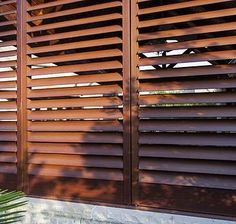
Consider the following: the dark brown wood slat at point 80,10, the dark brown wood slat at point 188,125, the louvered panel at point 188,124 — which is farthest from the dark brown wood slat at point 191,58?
the dark brown wood slat at point 80,10

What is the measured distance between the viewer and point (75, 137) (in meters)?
3.20

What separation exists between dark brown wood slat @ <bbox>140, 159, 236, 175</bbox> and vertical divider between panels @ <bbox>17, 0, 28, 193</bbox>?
1.26 metres

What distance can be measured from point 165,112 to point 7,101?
5.76 ft

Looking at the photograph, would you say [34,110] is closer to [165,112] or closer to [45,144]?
[45,144]

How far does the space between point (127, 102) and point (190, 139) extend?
62 cm

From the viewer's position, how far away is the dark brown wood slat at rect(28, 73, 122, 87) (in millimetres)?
3080

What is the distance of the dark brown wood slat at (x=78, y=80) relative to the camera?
3.08m

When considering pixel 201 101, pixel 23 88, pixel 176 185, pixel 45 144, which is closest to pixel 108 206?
pixel 176 185

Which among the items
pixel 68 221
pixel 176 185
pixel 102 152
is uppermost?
pixel 102 152

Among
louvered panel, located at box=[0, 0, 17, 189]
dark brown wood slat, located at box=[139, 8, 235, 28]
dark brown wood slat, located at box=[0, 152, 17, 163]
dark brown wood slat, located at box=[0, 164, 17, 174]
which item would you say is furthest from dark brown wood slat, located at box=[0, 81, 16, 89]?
dark brown wood slat, located at box=[139, 8, 235, 28]

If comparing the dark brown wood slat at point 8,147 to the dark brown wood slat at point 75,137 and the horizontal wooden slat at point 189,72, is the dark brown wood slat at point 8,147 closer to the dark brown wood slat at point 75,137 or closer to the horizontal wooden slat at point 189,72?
the dark brown wood slat at point 75,137

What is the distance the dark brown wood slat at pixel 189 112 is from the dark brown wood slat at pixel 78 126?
0.93 ft

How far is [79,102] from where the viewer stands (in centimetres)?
322

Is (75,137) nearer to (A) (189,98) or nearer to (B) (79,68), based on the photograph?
(B) (79,68)
